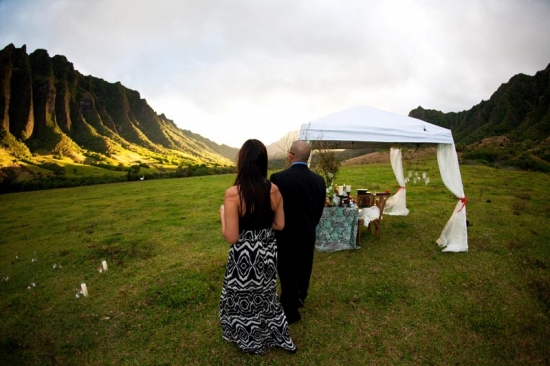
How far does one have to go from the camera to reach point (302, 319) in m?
4.33

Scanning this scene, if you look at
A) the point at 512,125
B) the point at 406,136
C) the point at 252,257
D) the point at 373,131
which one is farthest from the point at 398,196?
the point at 512,125

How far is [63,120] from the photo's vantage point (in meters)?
92.6

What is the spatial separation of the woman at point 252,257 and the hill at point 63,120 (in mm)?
63469

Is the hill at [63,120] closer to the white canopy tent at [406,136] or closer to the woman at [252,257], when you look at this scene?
the white canopy tent at [406,136]

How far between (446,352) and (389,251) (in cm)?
358

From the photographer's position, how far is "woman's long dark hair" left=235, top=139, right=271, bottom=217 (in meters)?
2.68

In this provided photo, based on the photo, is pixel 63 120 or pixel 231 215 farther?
pixel 63 120

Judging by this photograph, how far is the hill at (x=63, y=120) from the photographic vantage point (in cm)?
6925

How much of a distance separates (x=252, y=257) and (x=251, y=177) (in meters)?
0.94

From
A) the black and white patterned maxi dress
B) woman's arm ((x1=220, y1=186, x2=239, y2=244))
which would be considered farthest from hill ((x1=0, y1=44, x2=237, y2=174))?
woman's arm ((x1=220, y1=186, x2=239, y2=244))

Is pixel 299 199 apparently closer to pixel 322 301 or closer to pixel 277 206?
pixel 277 206

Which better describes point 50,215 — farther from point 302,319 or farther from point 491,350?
point 491,350

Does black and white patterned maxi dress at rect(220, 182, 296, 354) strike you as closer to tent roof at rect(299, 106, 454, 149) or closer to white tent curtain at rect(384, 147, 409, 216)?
tent roof at rect(299, 106, 454, 149)

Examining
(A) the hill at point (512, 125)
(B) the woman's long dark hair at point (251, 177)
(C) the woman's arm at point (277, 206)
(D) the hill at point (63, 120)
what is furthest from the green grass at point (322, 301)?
(D) the hill at point (63, 120)
